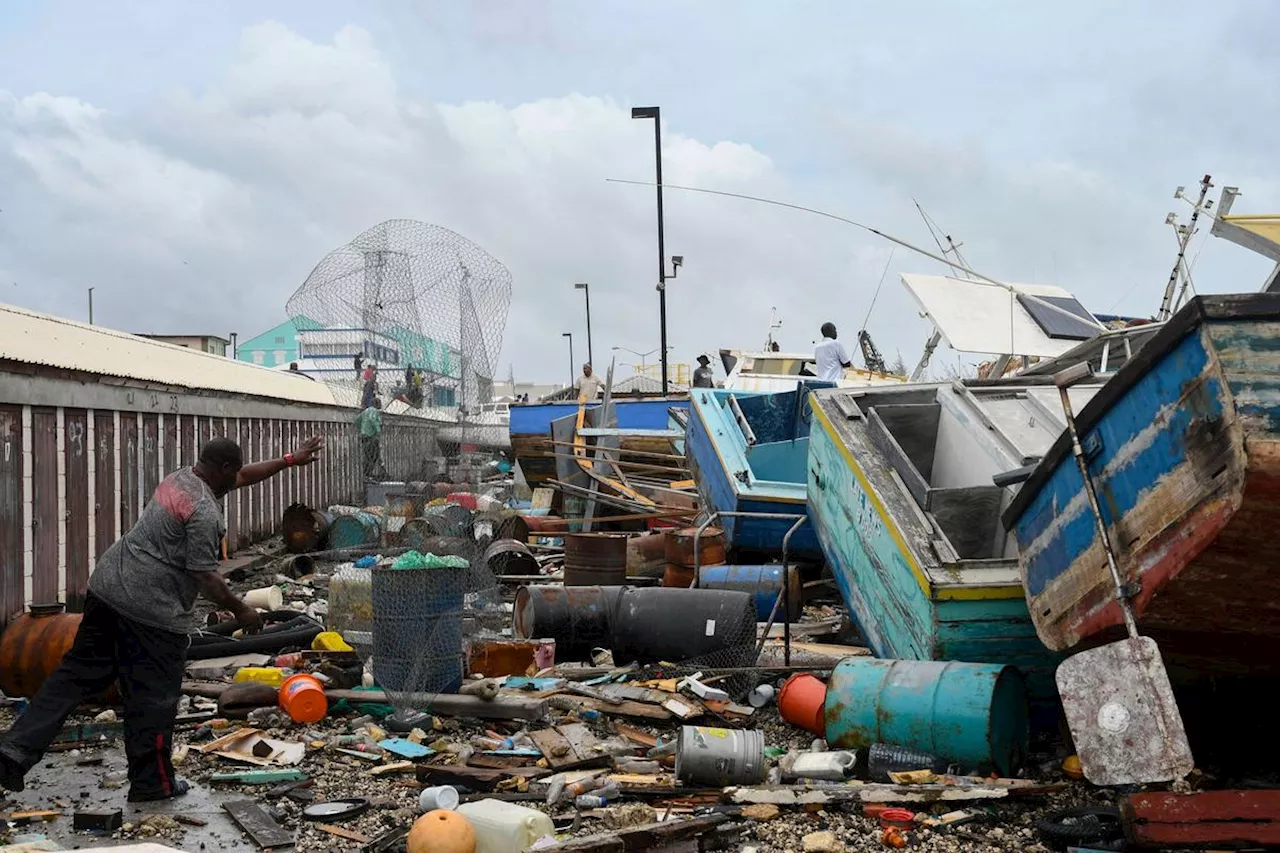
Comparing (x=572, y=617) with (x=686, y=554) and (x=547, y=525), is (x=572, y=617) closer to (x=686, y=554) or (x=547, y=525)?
(x=686, y=554)

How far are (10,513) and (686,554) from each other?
514 centimetres

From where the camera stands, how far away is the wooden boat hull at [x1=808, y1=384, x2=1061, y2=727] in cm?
539

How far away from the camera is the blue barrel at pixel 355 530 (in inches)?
490

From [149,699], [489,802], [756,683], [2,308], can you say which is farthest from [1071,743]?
[2,308]

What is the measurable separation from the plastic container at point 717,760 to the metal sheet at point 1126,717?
1476 millimetres

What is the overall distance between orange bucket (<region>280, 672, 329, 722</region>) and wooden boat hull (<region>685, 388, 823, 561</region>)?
446 cm

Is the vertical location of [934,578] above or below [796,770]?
above

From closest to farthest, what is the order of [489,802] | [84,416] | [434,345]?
1. [489,802]
2. [84,416]
3. [434,345]

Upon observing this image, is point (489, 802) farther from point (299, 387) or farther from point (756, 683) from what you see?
point (299, 387)

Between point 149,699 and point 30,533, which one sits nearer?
point 149,699

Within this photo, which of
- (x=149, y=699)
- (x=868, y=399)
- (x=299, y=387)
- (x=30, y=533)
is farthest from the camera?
(x=299, y=387)

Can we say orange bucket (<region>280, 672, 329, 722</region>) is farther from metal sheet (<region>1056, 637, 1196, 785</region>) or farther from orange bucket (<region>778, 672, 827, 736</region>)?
metal sheet (<region>1056, 637, 1196, 785</region>)

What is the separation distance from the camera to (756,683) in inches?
270

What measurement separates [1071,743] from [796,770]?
1.22m
